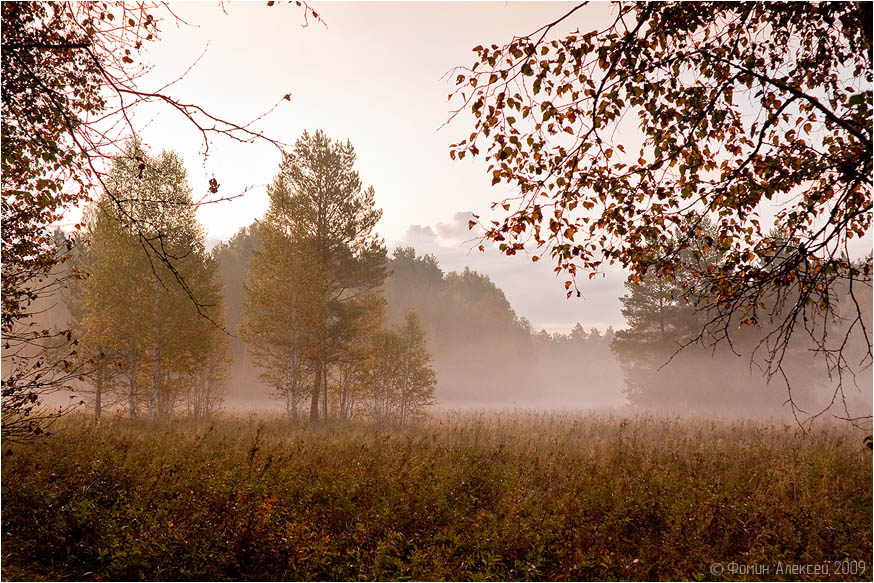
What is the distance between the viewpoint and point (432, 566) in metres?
5.84

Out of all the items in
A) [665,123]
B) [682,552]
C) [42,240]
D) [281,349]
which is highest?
[665,123]

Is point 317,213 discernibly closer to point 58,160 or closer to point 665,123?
point 58,160

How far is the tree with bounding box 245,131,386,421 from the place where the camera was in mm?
18891

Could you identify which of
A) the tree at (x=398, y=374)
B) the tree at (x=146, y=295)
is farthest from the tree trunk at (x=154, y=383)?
the tree at (x=398, y=374)

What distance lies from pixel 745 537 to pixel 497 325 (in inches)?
2093

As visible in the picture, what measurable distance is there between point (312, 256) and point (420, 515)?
1375cm

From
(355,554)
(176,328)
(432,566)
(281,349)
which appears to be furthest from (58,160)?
(281,349)

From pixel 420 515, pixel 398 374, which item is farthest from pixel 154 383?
pixel 420 515

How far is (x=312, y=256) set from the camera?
18984 mm

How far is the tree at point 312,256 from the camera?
1889 cm

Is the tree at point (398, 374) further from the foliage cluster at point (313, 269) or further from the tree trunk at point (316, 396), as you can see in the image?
the tree trunk at point (316, 396)

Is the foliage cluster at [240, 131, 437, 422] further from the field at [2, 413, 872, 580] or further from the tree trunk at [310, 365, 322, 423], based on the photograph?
the field at [2, 413, 872, 580]

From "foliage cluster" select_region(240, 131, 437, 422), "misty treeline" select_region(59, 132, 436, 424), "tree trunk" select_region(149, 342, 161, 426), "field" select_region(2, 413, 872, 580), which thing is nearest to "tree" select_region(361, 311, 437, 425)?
"misty treeline" select_region(59, 132, 436, 424)

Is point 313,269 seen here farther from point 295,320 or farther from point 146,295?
point 146,295
